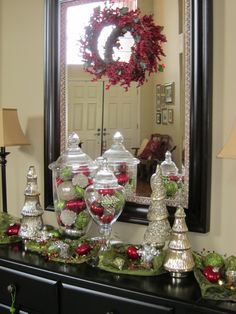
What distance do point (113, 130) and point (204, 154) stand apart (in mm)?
482

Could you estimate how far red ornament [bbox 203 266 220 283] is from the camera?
1.56 meters

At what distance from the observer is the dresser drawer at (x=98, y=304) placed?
158 cm

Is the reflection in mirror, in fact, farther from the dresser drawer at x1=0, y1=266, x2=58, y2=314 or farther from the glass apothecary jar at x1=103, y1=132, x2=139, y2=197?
the dresser drawer at x1=0, y1=266, x2=58, y2=314

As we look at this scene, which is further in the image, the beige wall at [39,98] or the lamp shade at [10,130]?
the lamp shade at [10,130]

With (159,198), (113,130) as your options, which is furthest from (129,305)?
(113,130)

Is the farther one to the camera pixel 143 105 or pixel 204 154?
pixel 143 105

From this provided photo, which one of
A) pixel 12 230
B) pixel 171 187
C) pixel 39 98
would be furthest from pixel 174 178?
pixel 39 98

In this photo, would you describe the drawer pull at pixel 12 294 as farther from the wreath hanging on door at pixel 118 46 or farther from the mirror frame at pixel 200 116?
the wreath hanging on door at pixel 118 46

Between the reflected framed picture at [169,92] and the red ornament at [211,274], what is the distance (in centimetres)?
72

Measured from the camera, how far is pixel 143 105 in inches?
79.4

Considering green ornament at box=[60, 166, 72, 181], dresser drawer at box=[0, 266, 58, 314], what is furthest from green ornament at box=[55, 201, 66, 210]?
dresser drawer at box=[0, 266, 58, 314]

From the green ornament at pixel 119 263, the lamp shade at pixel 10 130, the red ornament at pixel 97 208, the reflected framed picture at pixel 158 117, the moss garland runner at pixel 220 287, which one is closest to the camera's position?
the moss garland runner at pixel 220 287

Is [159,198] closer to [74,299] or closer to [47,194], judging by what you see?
[74,299]

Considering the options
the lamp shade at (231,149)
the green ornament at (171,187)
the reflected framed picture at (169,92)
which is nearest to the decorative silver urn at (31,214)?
the green ornament at (171,187)
